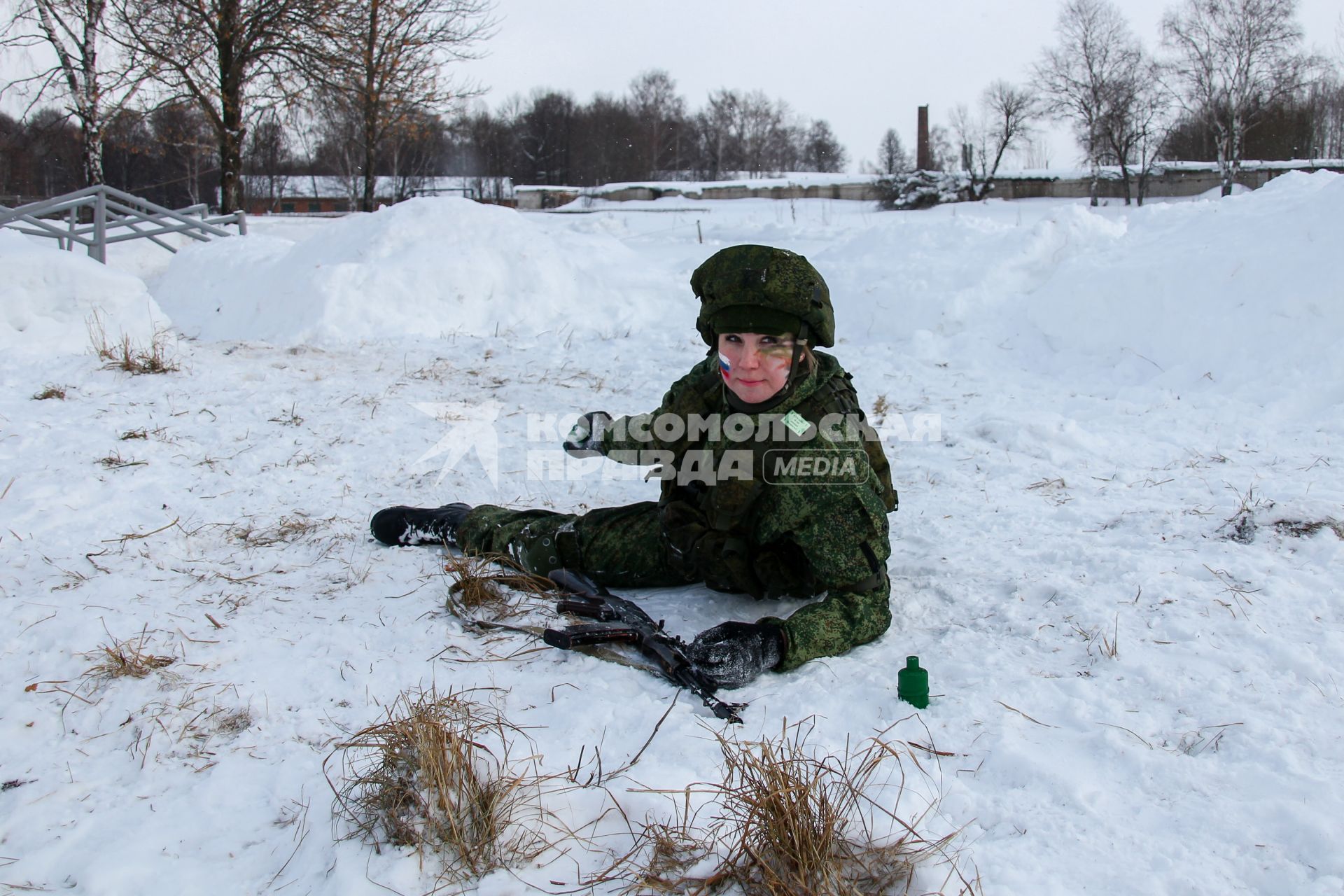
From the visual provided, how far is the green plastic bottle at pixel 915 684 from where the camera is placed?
7.31ft

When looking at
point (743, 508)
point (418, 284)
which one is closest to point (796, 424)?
point (743, 508)

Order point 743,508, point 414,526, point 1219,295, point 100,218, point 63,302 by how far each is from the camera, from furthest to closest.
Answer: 1. point 100,218
2. point 1219,295
3. point 63,302
4. point 414,526
5. point 743,508

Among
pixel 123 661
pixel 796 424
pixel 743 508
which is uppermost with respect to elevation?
pixel 796 424

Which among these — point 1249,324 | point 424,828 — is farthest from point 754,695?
point 1249,324

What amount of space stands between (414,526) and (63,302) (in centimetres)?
386

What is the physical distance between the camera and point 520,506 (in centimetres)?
403

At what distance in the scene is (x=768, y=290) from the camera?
272 cm

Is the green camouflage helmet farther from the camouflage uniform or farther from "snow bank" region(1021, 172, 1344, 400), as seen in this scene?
"snow bank" region(1021, 172, 1344, 400)

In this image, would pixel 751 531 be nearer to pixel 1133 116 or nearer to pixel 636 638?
pixel 636 638

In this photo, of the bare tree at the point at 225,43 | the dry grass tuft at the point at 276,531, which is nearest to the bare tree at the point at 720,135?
the bare tree at the point at 225,43

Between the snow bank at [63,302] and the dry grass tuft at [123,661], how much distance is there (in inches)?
140

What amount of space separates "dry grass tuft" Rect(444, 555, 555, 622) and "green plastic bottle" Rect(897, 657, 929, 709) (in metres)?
1.24

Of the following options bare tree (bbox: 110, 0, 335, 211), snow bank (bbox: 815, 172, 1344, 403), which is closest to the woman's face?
snow bank (bbox: 815, 172, 1344, 403)

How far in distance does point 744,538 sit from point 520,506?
4.84ft
